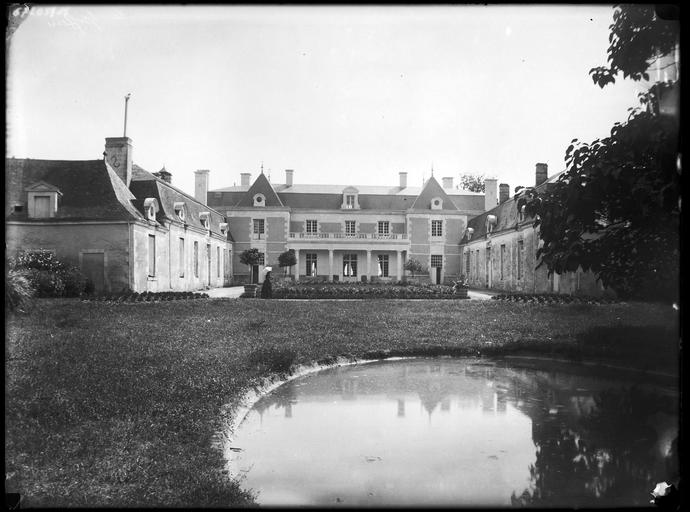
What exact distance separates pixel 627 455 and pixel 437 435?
5.15 feet

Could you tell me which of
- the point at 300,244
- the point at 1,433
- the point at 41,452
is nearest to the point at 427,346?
the point at 41,452

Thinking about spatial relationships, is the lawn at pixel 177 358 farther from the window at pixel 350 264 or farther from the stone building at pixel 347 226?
the window at pixel 350 264

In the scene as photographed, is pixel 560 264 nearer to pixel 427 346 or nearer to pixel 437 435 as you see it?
pixel 427 346

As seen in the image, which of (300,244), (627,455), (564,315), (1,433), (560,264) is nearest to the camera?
(1,433)

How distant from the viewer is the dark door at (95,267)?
15.9m

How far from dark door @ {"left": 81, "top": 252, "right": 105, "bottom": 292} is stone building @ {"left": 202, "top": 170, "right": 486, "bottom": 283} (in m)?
18.6

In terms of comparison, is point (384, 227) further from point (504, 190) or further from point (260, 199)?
point (260, 199)

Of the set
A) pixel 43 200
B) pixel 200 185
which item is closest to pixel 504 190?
pixel 200 185

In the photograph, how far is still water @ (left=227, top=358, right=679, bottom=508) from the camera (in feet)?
10.6

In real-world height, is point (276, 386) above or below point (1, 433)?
below

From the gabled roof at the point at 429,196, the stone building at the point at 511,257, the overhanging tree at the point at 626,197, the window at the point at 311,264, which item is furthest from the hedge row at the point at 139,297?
the gabled roof at the point at 429,196

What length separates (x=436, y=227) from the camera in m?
37.5

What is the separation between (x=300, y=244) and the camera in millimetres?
37000

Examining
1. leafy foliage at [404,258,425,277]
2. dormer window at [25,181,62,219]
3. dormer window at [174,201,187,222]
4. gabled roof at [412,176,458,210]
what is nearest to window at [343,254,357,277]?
leafy foliage at [404,258,425,277]
